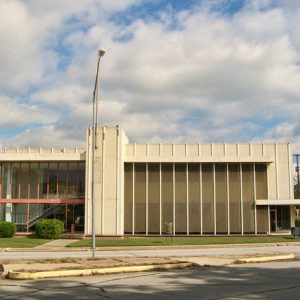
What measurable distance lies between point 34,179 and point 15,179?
64.7 inches

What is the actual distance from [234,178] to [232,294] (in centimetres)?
3060

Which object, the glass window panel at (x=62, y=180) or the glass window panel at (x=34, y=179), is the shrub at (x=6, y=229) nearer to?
the glass window panel at (x=34, y=179)

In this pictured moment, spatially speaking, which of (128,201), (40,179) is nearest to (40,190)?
(40,179)

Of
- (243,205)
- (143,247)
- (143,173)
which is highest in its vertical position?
(143,173)

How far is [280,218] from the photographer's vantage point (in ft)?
140

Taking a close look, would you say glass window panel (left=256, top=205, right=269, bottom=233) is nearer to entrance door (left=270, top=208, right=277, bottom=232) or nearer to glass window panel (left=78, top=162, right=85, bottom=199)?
entrance door (left=270, top=208, right=277, bottom=232)

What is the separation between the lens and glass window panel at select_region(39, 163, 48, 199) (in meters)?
42.2

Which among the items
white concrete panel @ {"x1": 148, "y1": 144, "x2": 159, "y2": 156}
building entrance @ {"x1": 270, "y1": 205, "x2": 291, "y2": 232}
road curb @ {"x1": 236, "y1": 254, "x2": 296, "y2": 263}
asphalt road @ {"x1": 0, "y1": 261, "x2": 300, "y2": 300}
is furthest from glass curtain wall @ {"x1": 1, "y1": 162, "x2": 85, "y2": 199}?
asphalt road @ {"x1": 0, "y1": 261, "x2": 300, "y2": 300}

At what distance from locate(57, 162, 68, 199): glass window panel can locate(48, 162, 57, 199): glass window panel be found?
13.5 inches

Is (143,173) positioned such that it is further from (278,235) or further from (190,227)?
(278,235)

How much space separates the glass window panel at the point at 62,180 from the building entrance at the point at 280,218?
56.1 ft

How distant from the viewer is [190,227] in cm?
4134

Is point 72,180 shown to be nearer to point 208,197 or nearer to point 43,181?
point 43,181

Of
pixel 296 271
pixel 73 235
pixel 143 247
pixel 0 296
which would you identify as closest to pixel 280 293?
pixel 296 271
